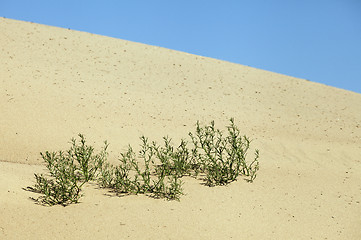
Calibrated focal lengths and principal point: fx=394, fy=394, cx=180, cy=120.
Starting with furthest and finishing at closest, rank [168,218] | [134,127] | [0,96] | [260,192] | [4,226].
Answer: [0,96] < [134,127] < [260,192] < [168,218] < [4,226]

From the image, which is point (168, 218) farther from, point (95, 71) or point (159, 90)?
point (95, 71)

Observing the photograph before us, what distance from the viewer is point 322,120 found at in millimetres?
11859

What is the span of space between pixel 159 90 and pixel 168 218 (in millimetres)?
8476

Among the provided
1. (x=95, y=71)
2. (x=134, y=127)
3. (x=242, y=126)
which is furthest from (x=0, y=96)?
(x=242, y=126)

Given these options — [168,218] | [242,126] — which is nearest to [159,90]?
[242,126]

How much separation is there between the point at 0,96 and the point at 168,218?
6.81 m

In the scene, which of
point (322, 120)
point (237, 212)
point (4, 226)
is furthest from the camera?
point (322, 120)

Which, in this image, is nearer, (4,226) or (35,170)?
(4,226)

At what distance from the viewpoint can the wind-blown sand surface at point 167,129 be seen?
425 cm

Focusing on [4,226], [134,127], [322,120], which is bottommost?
[4,226]

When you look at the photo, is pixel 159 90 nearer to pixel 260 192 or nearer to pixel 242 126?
pixel 242 126

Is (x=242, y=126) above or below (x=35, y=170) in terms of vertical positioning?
above

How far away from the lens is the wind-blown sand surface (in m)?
4.25

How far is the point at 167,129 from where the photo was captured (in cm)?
895
